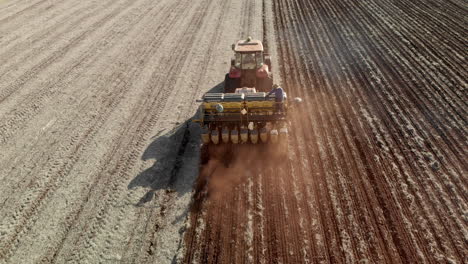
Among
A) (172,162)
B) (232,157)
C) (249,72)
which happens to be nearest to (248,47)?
(249,72)

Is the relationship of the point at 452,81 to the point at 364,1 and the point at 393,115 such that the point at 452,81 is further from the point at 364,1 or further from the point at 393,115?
the point at 364,1

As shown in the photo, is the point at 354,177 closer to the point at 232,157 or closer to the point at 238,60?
the point at 232,157

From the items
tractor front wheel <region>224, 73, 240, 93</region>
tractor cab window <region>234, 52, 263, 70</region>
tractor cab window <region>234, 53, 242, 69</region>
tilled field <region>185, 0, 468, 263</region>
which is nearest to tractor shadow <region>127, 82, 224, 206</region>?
tilled field <region>185, 0, 468, 263</region>

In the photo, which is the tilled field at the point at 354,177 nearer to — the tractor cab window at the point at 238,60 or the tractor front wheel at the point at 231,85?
the tractor front wheel at the point at 231,85

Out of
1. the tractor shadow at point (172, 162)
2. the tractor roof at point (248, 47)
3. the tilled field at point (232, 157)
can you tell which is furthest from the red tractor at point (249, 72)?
the tractor shadow at point (172, 162)

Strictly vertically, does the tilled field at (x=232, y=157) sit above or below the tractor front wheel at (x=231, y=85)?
below

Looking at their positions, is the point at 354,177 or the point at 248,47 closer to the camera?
the point at 354,177
